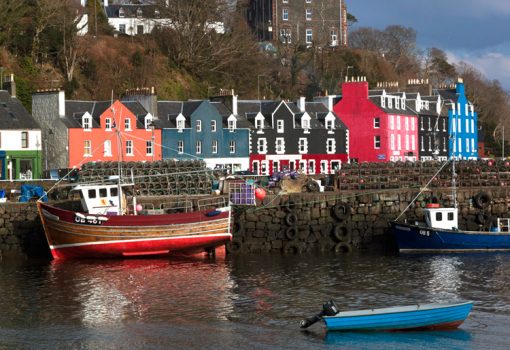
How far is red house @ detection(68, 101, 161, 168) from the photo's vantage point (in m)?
62.3

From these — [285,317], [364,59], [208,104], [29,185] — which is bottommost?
[285,317]

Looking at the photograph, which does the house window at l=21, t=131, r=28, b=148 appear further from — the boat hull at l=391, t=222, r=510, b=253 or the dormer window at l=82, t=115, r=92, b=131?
the boat hull at l=391, t=222, r=510, b=253

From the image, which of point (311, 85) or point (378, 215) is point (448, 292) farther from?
point (311, 85)

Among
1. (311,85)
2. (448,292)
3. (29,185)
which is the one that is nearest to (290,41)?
(311,85)

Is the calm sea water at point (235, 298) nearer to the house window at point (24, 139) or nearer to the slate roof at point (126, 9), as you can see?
the house window at point (24, 139)

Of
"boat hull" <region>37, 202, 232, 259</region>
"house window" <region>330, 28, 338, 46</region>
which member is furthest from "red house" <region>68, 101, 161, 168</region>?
"house window" <region>330, 28, 338, 46</region>

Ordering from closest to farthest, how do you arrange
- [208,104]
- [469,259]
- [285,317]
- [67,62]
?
[285,317] < [469,259] < [208,104] < [67,62]

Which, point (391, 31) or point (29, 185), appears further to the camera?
point (391, 31)

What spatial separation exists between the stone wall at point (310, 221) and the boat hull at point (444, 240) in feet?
5.93

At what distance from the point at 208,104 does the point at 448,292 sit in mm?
35005

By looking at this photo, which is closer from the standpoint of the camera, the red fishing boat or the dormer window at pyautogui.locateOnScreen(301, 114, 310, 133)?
the red fishing boat

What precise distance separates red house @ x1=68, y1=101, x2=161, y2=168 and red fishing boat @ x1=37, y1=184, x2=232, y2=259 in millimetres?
15775

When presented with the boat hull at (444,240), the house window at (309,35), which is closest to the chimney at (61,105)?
the boat hull at (444,240)

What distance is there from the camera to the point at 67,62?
76438mm
